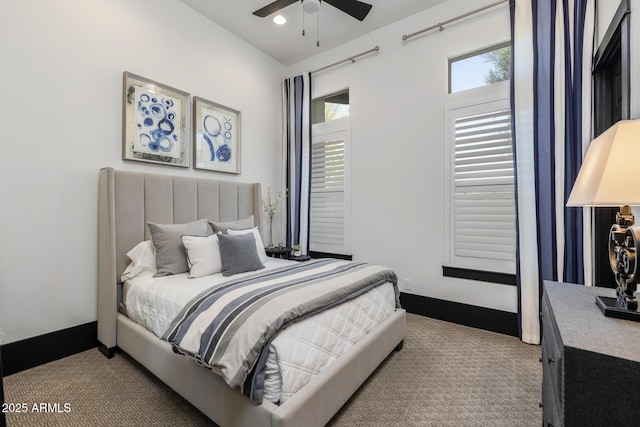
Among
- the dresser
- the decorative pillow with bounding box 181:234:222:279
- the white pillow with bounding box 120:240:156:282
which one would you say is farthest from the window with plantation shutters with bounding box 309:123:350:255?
the dresser

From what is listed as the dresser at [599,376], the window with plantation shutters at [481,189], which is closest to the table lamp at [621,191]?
the dresser at [599,376]

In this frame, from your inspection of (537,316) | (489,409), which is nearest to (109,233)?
(489,409)

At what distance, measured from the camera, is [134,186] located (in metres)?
2.61

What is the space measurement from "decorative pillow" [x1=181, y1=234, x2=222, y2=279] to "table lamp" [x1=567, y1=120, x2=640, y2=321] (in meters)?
2.35

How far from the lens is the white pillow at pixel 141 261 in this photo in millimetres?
2434

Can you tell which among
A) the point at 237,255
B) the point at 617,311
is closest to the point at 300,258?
the point at 237,255

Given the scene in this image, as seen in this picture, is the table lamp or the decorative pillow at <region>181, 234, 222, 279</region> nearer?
the table lamp

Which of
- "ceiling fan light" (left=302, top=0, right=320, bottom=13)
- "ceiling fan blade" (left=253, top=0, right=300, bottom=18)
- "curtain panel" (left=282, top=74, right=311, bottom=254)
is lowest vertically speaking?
"curtain panel" (left=282, top=74, right=311, bottom=254)

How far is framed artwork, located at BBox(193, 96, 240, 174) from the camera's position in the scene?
325 centimetres

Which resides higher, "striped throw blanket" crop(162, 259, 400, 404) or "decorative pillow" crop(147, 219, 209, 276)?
"decorative pillow" crop(147, 219, 209, 276)

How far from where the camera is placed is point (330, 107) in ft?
13.5

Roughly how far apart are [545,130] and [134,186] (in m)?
3.59

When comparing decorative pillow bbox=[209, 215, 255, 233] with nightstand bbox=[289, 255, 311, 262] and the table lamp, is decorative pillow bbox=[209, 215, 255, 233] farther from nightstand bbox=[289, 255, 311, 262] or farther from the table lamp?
the table lamp

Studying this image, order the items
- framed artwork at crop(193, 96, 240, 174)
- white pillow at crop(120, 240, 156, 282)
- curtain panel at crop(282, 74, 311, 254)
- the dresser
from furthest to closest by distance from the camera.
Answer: curtain panel at crop(282, 74, 311, 254) < framed artwork at crop(193, 96, 240, 174) < white pillow at crop(120, 240, 156, 282) < the dresser
